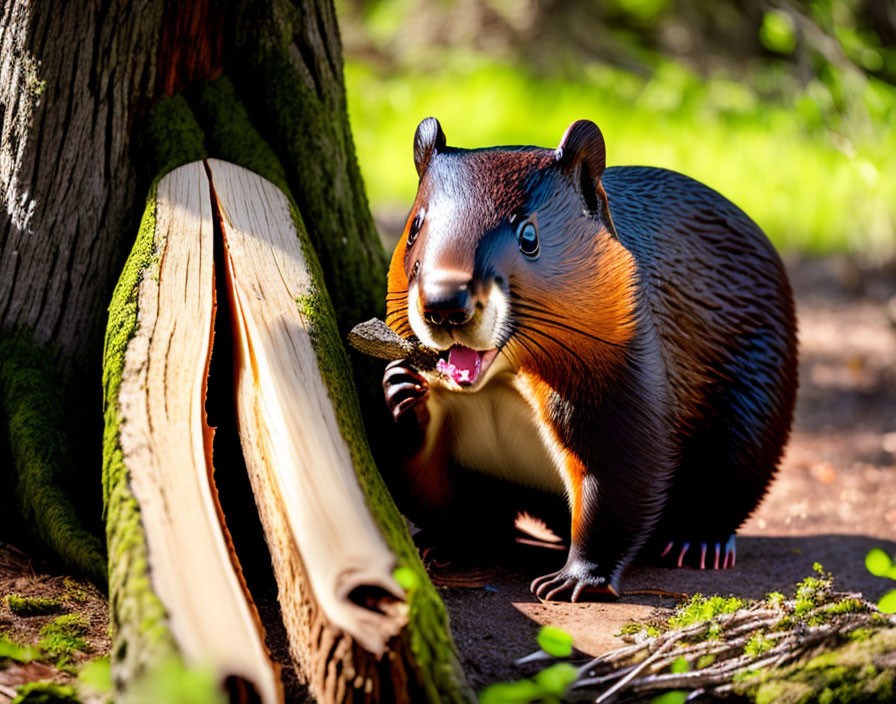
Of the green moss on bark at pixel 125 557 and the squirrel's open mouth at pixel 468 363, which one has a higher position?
the squirrel's open mouth at pixel 468 363

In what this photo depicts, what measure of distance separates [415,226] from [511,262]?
0.34 m

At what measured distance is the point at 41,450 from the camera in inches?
122

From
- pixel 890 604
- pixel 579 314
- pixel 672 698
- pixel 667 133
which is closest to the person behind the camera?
pixel 672 698

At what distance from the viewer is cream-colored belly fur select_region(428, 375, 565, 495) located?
9.91ft

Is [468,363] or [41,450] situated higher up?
[468,363]

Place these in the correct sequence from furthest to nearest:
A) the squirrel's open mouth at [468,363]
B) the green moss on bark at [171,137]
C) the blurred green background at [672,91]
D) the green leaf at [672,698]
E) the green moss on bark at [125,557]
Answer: the blurred green background at [672,91], the green moss on bark at [171,137], the squirrel's open mouth at [468,363], the green leaf at [672,698], the green moss on bark at [125,557]

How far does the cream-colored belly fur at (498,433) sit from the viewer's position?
3.02 metres

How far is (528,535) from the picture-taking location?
363cm

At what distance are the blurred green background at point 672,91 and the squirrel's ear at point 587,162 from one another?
Answer: 3.06 metres

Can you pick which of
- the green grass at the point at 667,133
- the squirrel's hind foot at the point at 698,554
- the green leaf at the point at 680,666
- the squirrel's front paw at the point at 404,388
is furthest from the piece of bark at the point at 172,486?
the green grass at the point at 667,133

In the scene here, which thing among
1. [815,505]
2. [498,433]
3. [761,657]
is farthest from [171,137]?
[815,505]

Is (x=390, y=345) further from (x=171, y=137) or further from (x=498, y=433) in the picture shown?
(x=171, y=137)

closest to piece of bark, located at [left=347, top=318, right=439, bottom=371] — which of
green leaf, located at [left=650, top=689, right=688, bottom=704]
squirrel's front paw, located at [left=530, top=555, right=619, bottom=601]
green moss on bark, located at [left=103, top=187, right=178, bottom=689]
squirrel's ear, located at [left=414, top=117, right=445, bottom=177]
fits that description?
squirrel's ear, located at [left=414, top=117, right=445, bottom=177]

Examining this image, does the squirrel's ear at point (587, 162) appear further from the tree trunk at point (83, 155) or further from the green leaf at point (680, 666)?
the green leaf at point (680, 666)
